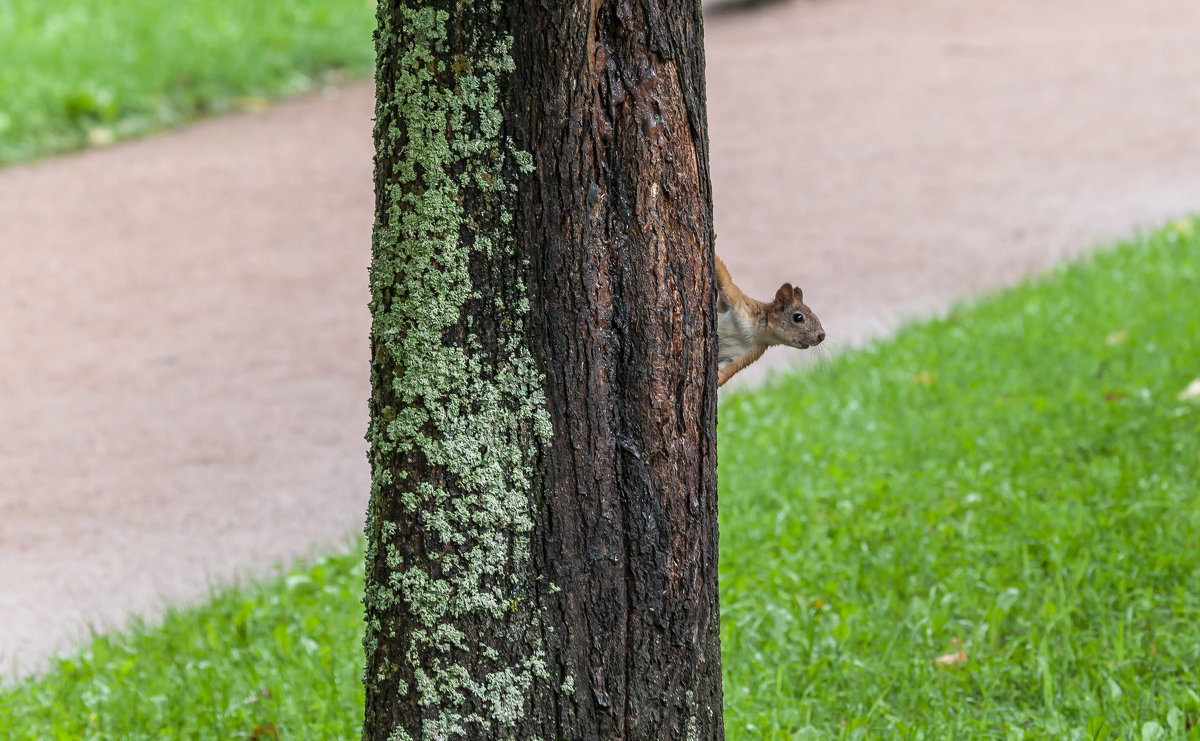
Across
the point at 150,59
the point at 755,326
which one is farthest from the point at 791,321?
the point at 150,59

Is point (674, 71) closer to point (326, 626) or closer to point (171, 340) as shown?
point (326, 626)

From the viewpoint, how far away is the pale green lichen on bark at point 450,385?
2.01 metres

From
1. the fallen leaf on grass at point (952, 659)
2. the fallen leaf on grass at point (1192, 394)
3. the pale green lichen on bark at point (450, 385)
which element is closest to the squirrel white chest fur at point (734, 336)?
the pale green lichen on bark at point (450, 385)

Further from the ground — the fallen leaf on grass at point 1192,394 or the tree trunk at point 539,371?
the tree trunk at point 539,371

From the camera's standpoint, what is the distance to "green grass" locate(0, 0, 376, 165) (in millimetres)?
9086

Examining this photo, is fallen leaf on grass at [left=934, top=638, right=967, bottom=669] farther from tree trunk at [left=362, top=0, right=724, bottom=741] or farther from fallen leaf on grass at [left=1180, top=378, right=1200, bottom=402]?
fallen leaf on grass at [left=1180, top=378, right=1200, bottom=402]

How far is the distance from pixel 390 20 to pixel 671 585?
104 centimetres

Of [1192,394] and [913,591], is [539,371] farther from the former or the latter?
[1192,394]

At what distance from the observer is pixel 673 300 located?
211 centimetres

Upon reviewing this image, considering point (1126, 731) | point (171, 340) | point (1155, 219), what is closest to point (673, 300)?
point (1126, 731)

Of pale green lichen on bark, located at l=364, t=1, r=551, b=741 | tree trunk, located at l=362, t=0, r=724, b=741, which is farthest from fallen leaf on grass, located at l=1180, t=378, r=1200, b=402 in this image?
pale green lichen on bark, located at l=364, t=1, r=551, b=741

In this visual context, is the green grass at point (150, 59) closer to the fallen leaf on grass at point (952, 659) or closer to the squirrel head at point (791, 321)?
the squirrel head at point (791, 321)

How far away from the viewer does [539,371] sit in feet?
6.77

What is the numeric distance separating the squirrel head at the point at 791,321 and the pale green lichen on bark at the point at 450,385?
914 mm
